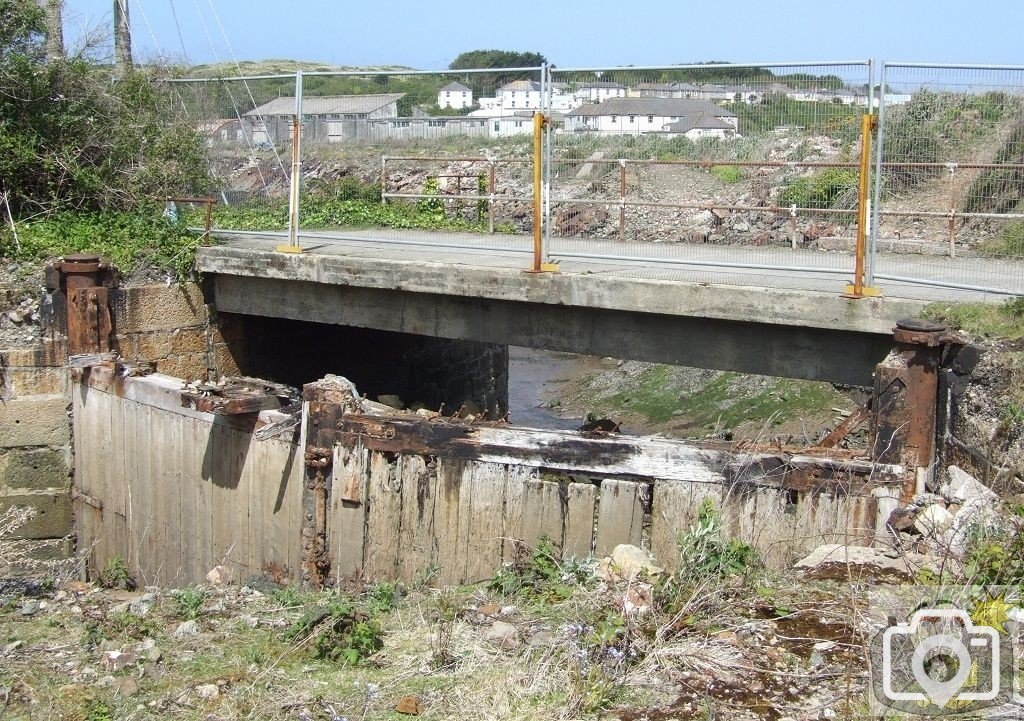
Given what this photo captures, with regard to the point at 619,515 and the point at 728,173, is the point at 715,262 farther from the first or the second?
the point at 619,515

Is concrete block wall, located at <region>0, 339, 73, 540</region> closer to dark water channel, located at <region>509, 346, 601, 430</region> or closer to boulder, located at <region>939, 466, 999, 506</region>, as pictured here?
boulder, located at <region>939, 466, 999, 506</region>

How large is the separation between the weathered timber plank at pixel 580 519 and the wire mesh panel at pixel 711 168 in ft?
9.64

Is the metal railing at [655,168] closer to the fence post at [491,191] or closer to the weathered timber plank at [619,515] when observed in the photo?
the fence post at [491,191]

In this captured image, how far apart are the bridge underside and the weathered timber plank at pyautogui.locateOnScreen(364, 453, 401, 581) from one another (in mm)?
2664

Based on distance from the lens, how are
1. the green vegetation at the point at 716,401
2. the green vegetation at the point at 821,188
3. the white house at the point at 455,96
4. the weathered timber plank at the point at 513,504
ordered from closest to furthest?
the weathered timber plank at the point at 513,504 → the green vegetation at the point at 821,188 → the white house at the point at 455,96 → the green vegetation at the point at 716,401

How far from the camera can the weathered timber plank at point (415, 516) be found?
25.3 ft

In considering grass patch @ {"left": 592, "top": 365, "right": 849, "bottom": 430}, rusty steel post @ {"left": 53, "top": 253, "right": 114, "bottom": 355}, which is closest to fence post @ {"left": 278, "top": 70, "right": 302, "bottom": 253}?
rusty steel post @ {"left": 53, "top": 253, "right": 114, "bottom": 355}

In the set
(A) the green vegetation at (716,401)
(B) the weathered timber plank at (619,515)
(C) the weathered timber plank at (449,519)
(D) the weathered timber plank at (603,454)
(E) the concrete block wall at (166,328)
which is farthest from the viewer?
(A) the green vegetation at (716,401)

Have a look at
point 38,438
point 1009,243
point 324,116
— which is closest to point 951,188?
point 1009,243

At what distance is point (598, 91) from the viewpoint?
10320 millimetres

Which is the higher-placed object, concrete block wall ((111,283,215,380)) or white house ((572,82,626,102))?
white house ((572,82,626,102))

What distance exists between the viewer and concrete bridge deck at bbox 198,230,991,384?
8656 mm

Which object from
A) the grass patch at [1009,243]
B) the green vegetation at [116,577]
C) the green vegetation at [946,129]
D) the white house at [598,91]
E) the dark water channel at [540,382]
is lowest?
the dark water channel at [540,382]

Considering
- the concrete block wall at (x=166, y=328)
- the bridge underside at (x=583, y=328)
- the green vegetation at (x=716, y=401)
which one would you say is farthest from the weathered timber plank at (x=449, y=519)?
the green vegetation at (x=716, y=401)
